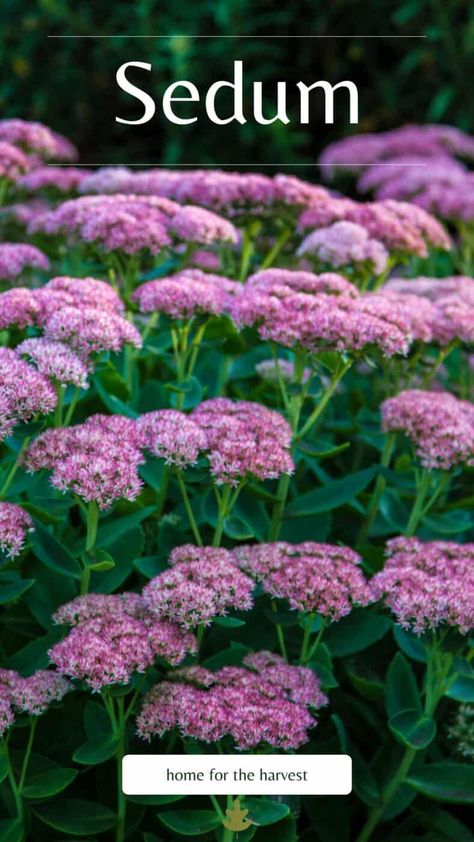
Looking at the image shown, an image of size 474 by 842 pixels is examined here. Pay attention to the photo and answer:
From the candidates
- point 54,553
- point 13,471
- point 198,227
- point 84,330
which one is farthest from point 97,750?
point 198,227

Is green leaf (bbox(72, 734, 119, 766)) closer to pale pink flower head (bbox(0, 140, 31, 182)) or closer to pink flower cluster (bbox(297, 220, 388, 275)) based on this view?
pink flower cluster (bbox(297, 220, 388, 275))

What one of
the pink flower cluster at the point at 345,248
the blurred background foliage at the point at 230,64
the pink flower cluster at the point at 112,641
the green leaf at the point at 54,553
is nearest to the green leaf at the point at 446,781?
the pink flower cluster at the point at 112,641

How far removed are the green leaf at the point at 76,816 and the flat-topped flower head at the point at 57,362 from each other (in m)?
0.71

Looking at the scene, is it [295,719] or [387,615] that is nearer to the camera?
[295,719]

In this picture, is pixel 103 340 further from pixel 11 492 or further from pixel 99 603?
pixel 99 603

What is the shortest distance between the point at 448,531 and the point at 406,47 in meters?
4.45

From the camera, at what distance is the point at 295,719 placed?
1664 millimetres

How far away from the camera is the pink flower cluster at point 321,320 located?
6.84ft

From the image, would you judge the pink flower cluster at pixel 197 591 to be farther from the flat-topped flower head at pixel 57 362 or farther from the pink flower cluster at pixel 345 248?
the pink flower cluster at pixel 345 248

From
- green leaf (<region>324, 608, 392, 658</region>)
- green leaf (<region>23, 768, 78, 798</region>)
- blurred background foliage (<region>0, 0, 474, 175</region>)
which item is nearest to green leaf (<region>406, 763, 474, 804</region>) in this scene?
green leaf (<region>324, 608, 392, 658</region>)

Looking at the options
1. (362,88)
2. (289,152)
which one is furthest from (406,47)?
(289,152)

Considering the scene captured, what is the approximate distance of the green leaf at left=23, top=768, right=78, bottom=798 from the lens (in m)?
1.67

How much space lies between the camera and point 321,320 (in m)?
2.09

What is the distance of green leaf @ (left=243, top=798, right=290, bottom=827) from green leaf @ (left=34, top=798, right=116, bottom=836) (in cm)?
24
